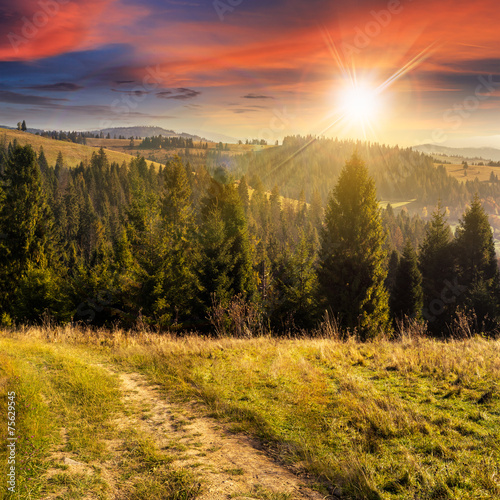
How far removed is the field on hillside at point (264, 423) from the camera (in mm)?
4375

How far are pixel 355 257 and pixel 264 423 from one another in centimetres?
1874

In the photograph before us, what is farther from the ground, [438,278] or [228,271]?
[228,271]

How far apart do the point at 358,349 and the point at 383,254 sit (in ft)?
48.7

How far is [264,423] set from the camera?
612 cm

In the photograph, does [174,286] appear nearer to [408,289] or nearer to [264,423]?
[264,423]

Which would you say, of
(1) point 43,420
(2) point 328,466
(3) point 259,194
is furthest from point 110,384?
(3) point 259,194

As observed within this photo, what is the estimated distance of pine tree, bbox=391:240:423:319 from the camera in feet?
115

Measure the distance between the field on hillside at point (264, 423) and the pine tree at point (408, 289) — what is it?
88.4ft

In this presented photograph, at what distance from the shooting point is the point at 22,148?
3109 centimetres

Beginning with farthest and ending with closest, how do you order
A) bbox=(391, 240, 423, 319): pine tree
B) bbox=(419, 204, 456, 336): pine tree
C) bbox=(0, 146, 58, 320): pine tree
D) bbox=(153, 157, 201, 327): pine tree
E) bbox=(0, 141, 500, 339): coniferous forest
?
bbox=(419, 204, 456, 336): pine tree, bbox=(391, 240, 423, 319): pine tree, bbox=(0, 146, 58, 320): pine tree, bbox=(153, 157, 201, 327): pine tree, bbox=(0, 141, 500, 339): coniferous forest

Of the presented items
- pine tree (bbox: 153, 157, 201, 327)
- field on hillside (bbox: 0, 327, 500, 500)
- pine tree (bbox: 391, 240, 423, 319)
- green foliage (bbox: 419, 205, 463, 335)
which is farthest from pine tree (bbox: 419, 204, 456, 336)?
field on hillside (bbox: 0, 327, 500, 500)

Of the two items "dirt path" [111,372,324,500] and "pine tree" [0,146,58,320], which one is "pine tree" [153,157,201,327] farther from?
"dirt path" [111,372,324,500]

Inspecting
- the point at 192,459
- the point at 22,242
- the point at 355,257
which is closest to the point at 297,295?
the point at 355,257

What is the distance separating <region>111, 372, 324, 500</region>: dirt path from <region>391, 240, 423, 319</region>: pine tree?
32.6 metres
